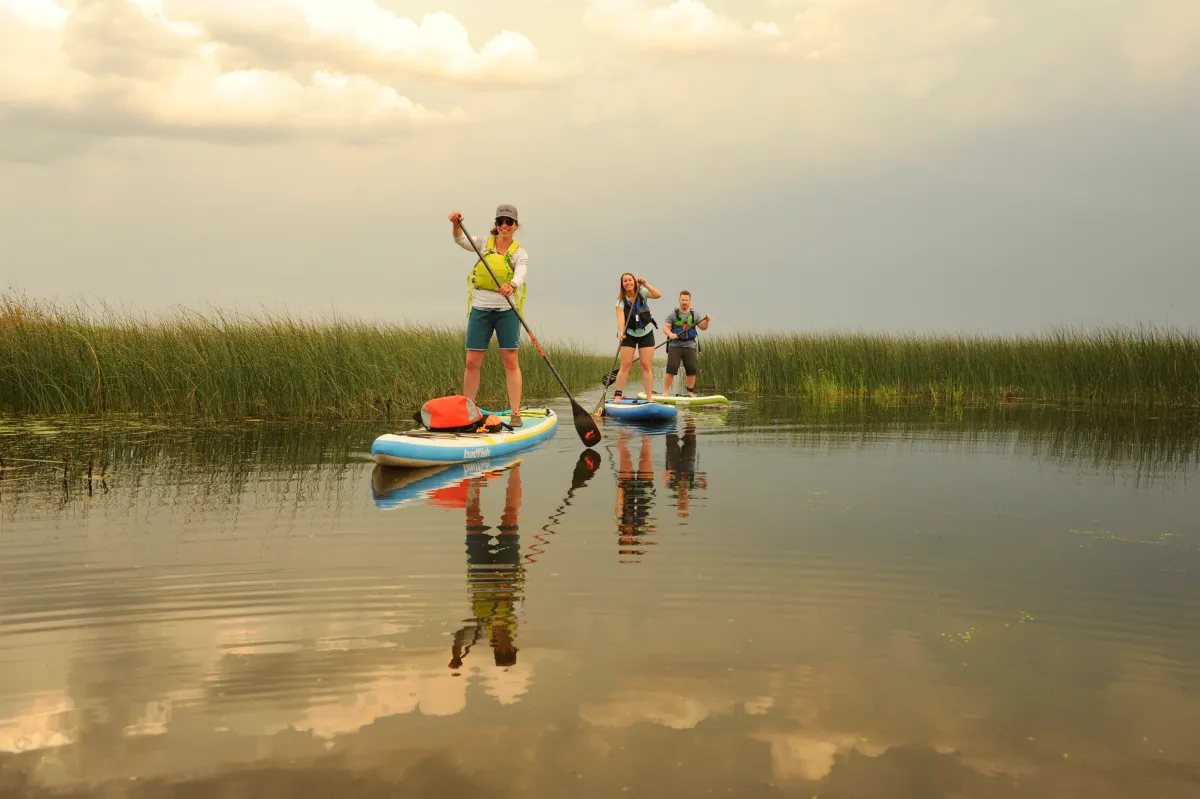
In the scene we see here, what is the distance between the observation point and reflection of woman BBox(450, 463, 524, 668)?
11.8 feet

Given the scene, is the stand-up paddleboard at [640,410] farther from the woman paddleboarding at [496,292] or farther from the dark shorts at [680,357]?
the dark shorts at [680,357]

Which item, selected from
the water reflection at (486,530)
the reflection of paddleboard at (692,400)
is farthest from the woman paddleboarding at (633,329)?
the water reflection at (486,530)

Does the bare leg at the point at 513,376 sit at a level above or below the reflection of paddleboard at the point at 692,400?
above

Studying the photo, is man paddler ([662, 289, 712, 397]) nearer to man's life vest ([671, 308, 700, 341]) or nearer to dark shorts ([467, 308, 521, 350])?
man's life vest ([671, 308, 700, 341])

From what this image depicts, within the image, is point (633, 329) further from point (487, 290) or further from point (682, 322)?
point (487, 290)

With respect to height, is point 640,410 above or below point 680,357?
below

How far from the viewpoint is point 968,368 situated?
21172 millimetres

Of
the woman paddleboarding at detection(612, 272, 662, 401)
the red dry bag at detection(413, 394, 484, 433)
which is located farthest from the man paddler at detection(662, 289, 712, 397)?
the red dry bag at detection(413, 394, 484, 433)

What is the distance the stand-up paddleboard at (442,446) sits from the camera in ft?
27.5

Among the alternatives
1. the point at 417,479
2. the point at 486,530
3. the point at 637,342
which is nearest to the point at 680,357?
the point at 637,342

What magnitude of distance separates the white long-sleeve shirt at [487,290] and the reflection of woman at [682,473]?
2.31 m

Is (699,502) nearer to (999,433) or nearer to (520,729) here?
(520,729)

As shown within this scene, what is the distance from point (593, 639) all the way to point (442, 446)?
5267 mm

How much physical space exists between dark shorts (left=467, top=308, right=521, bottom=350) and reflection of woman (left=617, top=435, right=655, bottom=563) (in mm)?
1651
